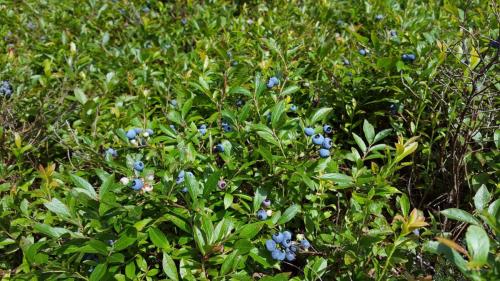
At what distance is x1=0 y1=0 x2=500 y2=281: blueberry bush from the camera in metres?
1.50

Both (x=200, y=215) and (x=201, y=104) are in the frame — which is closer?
(x=200, y=215)

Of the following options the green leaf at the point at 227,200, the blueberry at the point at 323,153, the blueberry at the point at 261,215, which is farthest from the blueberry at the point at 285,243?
the blueberry at the point at 323,153

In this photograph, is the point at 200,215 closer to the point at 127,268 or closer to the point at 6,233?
the point at 127,268

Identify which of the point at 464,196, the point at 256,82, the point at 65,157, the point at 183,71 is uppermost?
the point at 256,82

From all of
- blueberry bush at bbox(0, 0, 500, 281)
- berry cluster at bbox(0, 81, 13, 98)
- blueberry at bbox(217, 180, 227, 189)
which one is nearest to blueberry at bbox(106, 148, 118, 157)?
blueberry bush at bbox(0, 0, 500, 281)

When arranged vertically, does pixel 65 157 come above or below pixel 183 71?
below

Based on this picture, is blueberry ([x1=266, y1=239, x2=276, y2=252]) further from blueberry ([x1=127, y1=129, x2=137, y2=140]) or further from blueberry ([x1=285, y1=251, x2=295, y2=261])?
blueberry ([x1=127, y1=129, x2=137, y2=140])

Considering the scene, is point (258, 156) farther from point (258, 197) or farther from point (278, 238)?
point (278, 238)

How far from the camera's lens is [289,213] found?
5.34 feet

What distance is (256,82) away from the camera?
193 centimetres

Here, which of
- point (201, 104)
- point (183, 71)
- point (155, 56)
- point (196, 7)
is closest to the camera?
point (201, 104)

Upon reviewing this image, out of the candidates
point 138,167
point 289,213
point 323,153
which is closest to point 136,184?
point 138,167

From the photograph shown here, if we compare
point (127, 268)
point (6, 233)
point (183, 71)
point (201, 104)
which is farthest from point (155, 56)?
point (127, 268)

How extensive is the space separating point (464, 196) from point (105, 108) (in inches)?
66.2
